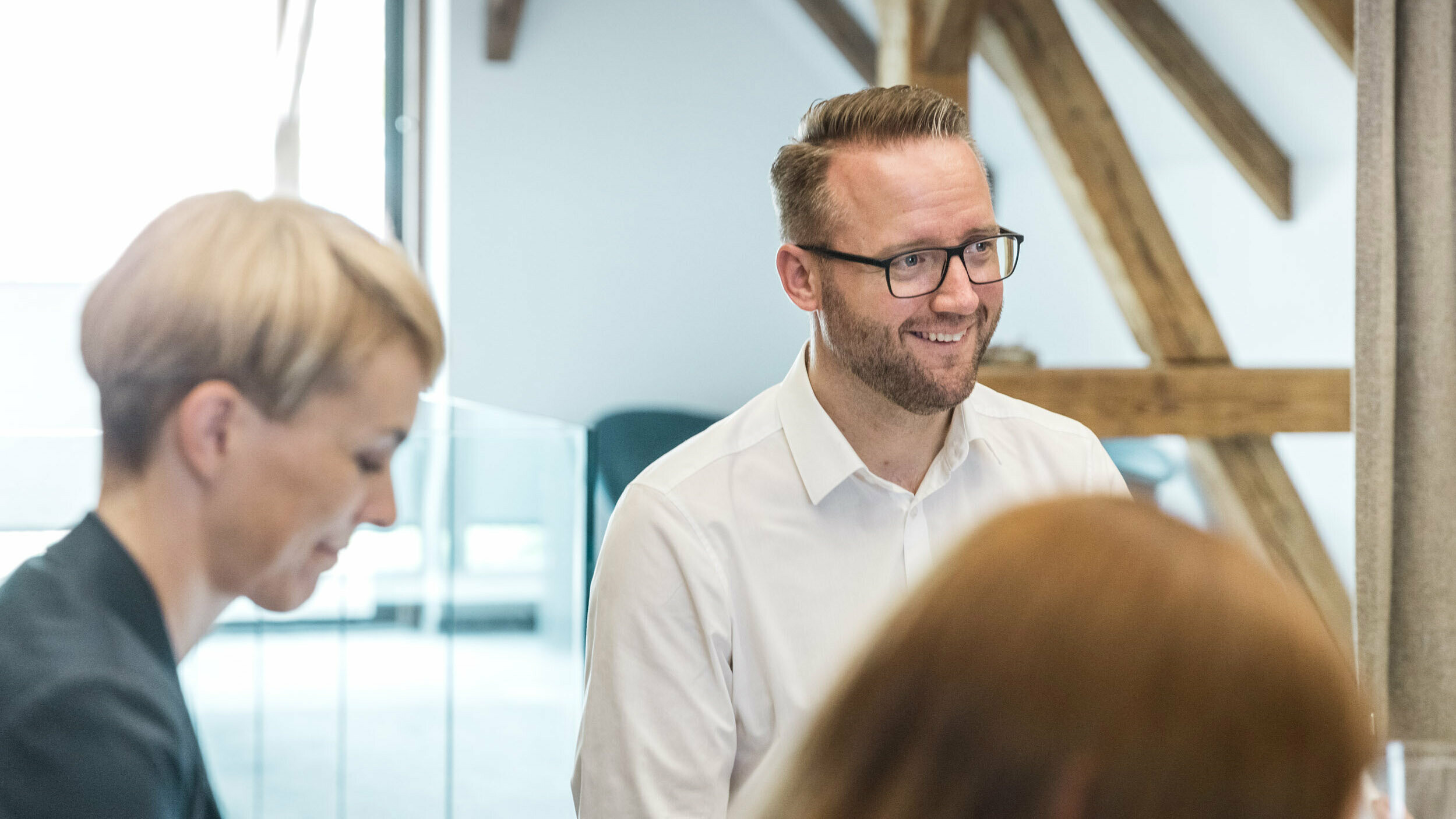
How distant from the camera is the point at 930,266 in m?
1.39

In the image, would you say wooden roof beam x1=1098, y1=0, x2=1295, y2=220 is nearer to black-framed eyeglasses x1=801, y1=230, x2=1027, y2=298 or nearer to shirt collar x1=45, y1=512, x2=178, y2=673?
black-framed eyeglasses x1=801, y1=230, x2=1027, y2=298

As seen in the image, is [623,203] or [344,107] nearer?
[623,203]

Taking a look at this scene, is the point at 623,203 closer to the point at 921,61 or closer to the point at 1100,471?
the point at 921,61

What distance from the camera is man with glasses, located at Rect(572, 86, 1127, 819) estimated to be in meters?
Answer: 1.30

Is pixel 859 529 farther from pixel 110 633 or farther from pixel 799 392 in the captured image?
pixel 110 633

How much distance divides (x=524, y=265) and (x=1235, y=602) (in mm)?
5258

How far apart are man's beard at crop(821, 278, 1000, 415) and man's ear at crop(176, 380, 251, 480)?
0.80m

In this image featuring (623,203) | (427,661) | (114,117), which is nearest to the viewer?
(427,661)

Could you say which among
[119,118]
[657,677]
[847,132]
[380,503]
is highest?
[119,118]

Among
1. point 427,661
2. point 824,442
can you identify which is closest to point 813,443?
point 824,442

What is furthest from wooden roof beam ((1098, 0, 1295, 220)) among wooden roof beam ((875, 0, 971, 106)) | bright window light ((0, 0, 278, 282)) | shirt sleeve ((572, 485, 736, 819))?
bright window light ((0, 0, 278, 282))

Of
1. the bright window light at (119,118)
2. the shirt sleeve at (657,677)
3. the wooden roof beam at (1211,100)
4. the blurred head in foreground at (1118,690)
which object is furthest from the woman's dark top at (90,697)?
the bright window light at (119,118)

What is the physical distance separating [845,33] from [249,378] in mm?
5070

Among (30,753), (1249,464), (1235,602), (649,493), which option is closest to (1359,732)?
(1235,602)
